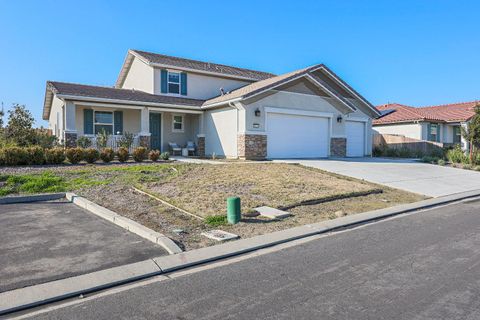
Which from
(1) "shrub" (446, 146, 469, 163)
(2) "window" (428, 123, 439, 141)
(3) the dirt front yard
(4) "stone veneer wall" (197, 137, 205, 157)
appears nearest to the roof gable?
(4) "stone veneer wall" (197, 137, 205, 157)

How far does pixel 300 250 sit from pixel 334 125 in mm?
16701

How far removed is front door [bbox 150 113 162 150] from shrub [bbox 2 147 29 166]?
8.45 m

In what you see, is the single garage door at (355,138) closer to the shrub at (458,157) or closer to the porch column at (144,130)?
the shrub at (458,157)

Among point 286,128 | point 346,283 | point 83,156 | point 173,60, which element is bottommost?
point 346,283

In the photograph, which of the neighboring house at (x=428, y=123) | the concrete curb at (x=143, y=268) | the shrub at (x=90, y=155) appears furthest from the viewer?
the neighboring house at (x=428, y=123)

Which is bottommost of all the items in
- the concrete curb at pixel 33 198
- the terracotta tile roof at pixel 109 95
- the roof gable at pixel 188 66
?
the concrete curb at pixel 33 198

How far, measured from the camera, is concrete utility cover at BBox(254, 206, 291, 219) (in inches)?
299

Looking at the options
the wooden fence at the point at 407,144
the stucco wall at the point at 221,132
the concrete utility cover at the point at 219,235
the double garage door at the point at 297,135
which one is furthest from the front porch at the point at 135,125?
the wooden fence at the point at 407,144

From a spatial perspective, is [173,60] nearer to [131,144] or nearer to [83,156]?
[131,144]

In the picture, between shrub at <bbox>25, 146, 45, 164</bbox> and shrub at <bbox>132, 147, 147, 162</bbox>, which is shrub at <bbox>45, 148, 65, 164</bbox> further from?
shrub at <bbox>132, 147, 147, 162</bbox>

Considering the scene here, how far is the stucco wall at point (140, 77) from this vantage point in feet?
70.6

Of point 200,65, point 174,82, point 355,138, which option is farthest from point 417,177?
point 200,65

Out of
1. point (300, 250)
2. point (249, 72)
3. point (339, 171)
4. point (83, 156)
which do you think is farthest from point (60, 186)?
point (249, 72)

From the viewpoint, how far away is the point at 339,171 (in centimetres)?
Answer: 1490
